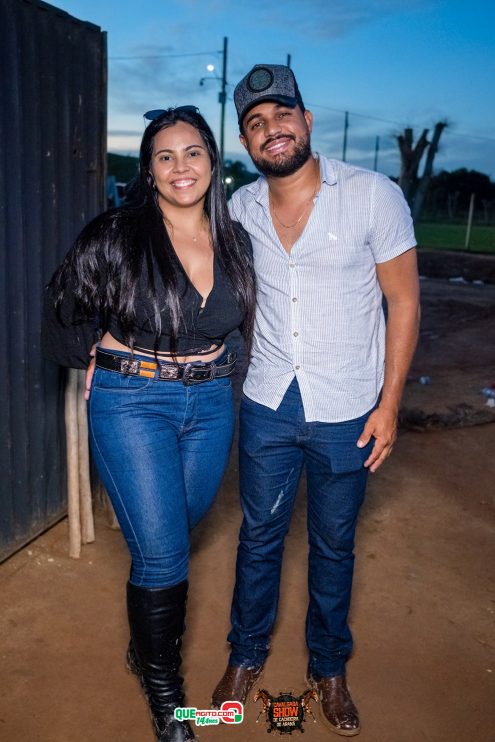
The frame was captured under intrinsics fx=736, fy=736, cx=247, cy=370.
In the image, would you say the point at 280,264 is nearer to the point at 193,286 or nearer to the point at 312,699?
the point at 193,286

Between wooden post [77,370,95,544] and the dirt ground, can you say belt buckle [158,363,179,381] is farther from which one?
wooden post [77,370,95,544]

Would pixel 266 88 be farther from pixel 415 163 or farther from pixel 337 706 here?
pixel 415 163

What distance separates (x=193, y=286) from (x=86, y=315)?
407mm

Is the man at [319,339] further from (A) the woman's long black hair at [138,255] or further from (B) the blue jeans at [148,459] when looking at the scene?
(B) the blue jeans at [148,459]

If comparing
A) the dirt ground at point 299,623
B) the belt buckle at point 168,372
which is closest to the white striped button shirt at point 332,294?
the belt buckle at point 168,372

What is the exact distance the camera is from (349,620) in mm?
3570

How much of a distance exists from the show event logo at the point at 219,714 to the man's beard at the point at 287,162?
79.0 inches

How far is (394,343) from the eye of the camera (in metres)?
2.72

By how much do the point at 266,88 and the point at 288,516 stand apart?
5.40 feet

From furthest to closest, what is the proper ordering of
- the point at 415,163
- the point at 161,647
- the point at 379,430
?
the point at 415,163
the point at 379,430
the point at 161,647

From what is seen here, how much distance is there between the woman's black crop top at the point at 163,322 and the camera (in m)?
2.51

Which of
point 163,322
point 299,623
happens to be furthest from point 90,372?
point 299,623

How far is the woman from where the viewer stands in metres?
2.51

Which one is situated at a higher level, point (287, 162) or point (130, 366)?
point (287, 162)
